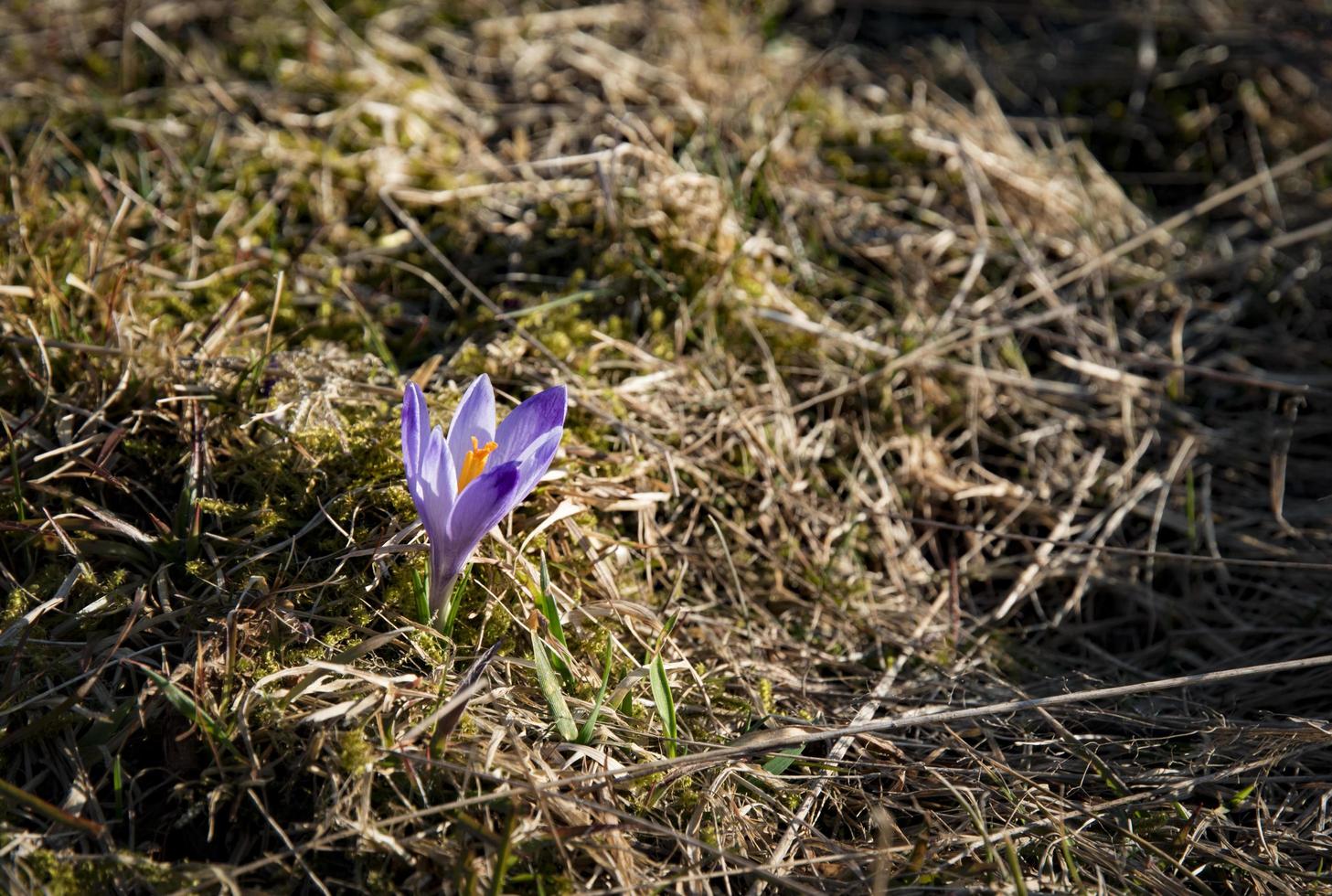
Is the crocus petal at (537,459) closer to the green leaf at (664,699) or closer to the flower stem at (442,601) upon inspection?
the flower stem at (442,601)

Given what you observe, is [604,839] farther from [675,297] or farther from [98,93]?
[98,93]

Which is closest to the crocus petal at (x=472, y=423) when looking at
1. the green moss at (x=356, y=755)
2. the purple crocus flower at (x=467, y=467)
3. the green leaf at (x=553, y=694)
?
the purple crocus flower at (x=467, y=467)

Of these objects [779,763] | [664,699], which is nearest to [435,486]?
[664,699]

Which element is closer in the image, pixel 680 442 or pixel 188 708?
pixel 188 708

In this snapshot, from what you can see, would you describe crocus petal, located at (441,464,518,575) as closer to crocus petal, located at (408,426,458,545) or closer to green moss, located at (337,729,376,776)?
crocus petal, located at (408,426,458,545)

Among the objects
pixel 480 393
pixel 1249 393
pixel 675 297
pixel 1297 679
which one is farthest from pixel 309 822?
pixel 1249 393

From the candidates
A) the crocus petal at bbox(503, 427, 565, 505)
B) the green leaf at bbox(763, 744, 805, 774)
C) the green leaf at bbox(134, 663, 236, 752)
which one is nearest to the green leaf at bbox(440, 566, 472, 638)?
the crocus petal at bbox(503, 427, 565, 505)

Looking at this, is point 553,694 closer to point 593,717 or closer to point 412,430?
point 593,717
